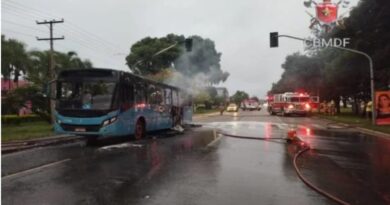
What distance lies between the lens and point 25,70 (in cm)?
6606

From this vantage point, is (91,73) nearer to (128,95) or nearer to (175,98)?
(128,95)

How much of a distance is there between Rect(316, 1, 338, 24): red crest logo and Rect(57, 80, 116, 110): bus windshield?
32.2 meters

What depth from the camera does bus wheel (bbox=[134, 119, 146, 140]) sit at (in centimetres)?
2117

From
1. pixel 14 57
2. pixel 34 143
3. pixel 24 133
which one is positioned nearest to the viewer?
pixel 34 143

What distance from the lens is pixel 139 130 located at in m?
21.6

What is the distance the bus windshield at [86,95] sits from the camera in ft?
61.1

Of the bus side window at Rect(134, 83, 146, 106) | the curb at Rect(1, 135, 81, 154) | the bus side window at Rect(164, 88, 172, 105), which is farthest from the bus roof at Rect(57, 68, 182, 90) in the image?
the bus side window at Rect(164, 88, 172, 105)

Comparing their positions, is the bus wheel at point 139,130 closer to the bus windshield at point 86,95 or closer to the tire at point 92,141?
the tire at point 92,141

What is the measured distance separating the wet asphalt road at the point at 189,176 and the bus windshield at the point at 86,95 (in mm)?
1856

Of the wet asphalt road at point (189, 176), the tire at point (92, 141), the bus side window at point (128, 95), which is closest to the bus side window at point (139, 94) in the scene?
the bus side window at point (128, 95)

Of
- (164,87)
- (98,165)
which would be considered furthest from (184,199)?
(164,87)

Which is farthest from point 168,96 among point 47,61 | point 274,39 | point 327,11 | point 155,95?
point 47,61

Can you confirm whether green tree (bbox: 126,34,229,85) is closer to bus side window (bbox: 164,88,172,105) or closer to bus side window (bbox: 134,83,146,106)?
bus side window (bbox: 164,88,172,105)

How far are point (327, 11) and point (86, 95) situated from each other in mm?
33420
